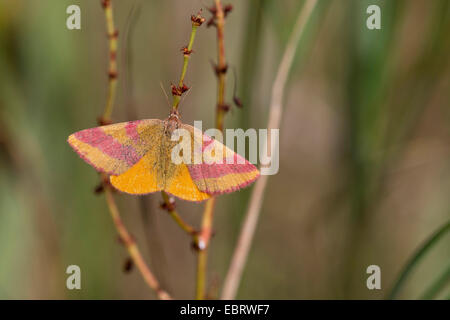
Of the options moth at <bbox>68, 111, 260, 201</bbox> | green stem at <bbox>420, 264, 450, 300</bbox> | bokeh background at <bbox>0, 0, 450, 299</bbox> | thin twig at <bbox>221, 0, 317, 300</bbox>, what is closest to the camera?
moth at <bbox>68, 111, 260, 201</bbox>

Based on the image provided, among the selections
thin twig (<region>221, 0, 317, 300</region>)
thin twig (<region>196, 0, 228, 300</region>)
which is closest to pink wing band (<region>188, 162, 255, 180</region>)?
thin twig (<region>196, 0, 228, 300</region>)

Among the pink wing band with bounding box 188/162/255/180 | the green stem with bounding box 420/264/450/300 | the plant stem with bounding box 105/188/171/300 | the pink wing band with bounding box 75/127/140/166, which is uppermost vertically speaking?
the pink wing band with bounding box 75/127/140/166

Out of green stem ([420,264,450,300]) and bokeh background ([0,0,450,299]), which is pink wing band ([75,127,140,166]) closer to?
bokeh background ([0,0,450,299])

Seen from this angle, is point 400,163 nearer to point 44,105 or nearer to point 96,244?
point 96,244

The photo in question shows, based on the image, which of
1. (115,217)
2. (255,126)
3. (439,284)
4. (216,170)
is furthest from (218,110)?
(439,284)

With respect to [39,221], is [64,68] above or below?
above
